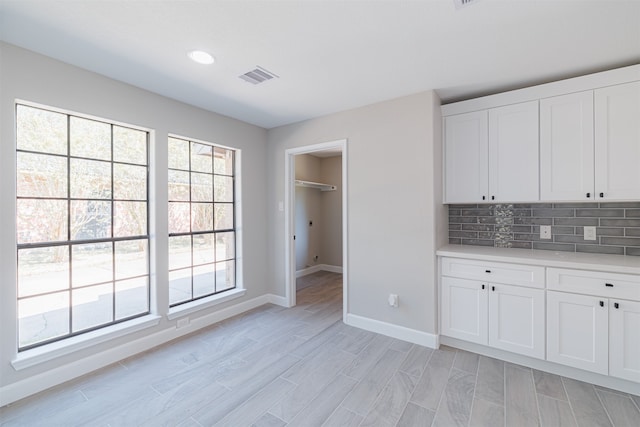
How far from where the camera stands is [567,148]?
235cm

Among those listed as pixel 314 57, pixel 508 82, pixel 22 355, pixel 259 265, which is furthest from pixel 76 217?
pixel 508 82

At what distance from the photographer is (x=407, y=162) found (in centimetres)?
279

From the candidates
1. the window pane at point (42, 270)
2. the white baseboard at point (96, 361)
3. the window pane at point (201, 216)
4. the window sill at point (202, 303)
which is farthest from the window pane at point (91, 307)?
the window pane at point (201, 216)

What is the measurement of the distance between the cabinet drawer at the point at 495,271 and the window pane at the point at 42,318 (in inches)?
134

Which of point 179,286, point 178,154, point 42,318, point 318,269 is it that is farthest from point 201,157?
point 318,269

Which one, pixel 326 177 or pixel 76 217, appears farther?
pixel 326 177

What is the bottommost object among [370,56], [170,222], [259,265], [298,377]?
[298,377]

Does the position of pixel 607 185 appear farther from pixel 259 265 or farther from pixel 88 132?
pixel 88 132

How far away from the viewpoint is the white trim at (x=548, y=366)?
78.6 inches

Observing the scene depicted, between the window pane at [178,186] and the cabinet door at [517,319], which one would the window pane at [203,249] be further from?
the cabinet door at [517,319]

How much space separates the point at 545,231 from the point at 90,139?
172 inches

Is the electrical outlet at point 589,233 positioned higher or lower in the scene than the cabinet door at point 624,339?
higher

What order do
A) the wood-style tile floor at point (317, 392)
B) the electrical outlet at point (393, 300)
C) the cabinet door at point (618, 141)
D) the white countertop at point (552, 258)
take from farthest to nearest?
the electrical outlet at point (393, 300) → the cabinet door at point (618, 141) → the white countertop at point (552, 258) → the wood-style tile floor at point (317, 392)

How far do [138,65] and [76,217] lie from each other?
138cm
